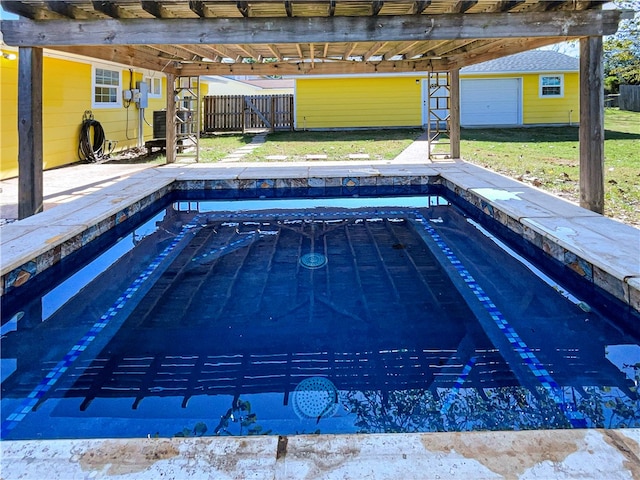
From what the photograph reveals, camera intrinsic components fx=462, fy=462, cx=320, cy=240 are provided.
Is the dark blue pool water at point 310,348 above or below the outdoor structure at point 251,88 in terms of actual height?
below

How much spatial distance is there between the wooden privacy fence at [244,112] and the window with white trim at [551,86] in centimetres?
960

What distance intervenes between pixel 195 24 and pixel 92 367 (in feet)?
12.7

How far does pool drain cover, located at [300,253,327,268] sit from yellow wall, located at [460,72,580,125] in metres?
15.1

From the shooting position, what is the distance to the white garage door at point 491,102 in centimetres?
1758

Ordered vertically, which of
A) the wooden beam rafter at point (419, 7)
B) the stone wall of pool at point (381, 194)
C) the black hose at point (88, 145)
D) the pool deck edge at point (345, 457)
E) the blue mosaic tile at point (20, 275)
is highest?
the wooden beam rafter at point (419, 7)

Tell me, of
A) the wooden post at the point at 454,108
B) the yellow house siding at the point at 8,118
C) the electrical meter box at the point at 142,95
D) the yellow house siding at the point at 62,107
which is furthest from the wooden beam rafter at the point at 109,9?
the electrical meter box at the point at 142,95

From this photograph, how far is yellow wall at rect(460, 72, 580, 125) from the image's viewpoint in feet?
57.2

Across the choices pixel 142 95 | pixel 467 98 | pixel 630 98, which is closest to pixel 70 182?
pixel 142 95

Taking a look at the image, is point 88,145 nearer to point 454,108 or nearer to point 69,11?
point 69,11

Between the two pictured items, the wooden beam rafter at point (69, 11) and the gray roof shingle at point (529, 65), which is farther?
the gray roof shingle at point (529, 65)

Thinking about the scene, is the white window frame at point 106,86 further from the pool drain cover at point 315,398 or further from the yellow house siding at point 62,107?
the pool drain cover at point 315,398

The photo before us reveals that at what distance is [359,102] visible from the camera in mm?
17578

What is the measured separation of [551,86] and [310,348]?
18.4 meters

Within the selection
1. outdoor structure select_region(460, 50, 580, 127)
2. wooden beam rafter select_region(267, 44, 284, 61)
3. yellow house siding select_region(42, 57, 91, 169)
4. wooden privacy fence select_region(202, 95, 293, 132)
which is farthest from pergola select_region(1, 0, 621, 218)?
outdoor structure select_region(460, 50, 580, 127)
